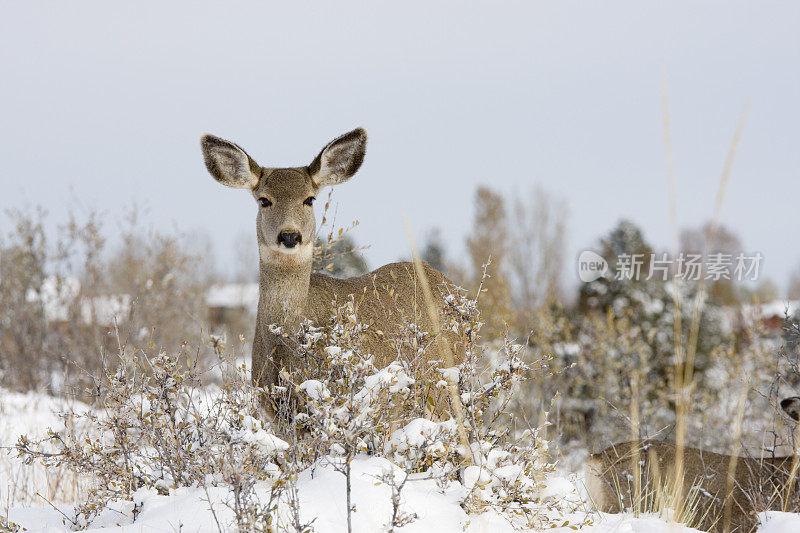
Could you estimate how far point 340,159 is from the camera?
5.39 meters

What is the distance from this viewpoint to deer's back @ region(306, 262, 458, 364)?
503cm

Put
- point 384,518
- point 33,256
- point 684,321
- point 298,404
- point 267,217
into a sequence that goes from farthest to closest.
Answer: point 684,321
point 33,256
point 267,217
point 298,404
point 384,518

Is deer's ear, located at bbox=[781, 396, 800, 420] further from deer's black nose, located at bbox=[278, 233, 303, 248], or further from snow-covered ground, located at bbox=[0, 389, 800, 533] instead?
deer's black nose, located at bbox=[278, 233, 303, 248]

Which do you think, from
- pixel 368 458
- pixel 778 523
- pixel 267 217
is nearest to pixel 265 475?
pixel 368 458

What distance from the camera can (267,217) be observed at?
5035 millimetres

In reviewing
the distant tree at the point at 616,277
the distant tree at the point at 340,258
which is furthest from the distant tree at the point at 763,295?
the distant tree at the point at 340,258

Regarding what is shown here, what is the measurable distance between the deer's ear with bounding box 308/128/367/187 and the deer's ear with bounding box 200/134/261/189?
406mm

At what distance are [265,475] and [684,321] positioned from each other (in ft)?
38.3

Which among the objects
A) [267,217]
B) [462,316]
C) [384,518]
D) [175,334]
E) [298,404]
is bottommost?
[175,334]

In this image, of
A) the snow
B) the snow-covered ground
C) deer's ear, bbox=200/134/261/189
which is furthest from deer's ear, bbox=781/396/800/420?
the snow

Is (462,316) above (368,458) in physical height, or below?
above

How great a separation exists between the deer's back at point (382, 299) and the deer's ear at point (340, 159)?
2.30ft

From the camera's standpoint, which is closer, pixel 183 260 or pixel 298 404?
pixel 298 404

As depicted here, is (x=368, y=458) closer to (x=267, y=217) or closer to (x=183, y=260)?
(x=267, y=217)
